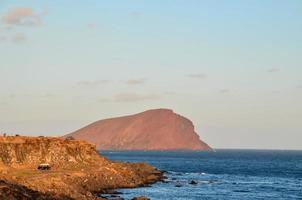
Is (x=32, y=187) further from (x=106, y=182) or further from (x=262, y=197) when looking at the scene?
(x=262, y=197)

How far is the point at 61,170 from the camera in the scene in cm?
10231

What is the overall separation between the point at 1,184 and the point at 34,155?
45.7m

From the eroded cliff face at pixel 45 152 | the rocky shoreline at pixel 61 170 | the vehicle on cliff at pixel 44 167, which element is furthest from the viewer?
the eroded cliff face at pixel 45 152

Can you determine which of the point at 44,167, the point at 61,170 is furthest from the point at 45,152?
the point at 61,170

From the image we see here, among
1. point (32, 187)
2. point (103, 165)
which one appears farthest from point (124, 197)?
point (103, 165)

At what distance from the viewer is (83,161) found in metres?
121

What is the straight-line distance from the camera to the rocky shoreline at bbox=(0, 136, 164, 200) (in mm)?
79000

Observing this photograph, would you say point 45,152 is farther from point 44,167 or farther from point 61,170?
point 61,170

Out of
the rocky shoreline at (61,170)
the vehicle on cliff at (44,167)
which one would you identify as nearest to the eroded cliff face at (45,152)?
the rocky shoreline at (61,170)

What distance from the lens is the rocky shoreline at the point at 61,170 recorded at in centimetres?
7900

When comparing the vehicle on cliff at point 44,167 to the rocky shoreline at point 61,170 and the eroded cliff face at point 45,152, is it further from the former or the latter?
the eroded cliff face at point 45,152

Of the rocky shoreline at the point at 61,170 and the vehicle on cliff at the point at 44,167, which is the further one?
the vehicle on cliff at the point at 44,167

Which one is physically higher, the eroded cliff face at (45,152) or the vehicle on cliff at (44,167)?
the eroded cliff face at (45,152)

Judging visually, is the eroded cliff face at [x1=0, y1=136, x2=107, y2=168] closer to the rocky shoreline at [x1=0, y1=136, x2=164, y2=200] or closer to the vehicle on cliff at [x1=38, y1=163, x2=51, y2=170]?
the rocky shoreline at [x1=0, y1=136, x2=164, y2=200]
